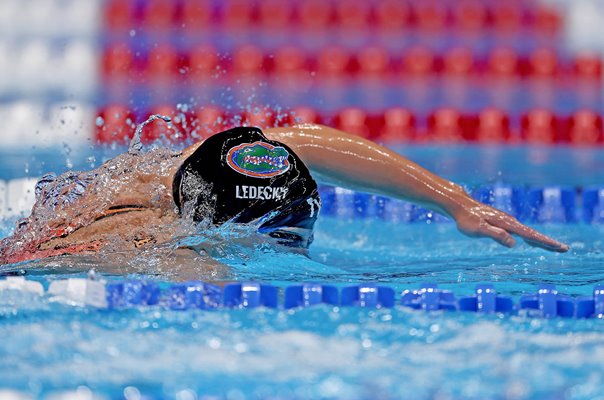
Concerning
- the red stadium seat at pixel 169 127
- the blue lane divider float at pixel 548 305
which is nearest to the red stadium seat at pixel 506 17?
the red stadium seat at pixel 169 127

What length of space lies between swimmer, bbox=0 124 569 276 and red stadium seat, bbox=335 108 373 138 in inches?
117

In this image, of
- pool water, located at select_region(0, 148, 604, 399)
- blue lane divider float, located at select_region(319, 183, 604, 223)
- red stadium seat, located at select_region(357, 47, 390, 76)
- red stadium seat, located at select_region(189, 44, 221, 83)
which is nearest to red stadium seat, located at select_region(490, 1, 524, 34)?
red stadium seat, located at select_region(357, 47, 390, 76)

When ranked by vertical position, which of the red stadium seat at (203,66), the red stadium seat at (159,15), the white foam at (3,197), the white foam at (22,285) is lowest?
the white foam at (22,285)

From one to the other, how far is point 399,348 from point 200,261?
0.69 m

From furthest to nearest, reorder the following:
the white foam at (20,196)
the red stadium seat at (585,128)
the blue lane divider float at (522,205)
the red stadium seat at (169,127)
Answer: the red stadium seat at (585,128) < the red stadium seat at (169,127) < the white foam at (20,196) < the blue lane divider float at (522,205)

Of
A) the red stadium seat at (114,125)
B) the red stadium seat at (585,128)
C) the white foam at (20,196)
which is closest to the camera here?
the white foam at (20,196)

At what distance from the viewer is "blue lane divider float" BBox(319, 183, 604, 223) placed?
136 inches

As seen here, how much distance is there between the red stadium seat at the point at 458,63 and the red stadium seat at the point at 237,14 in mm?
1316

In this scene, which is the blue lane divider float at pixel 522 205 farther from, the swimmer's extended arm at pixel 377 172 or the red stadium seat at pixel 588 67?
the red stadium seat at pixel 588 67

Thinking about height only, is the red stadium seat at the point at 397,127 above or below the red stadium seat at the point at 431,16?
below

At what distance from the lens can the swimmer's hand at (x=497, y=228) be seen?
2053 millimetres

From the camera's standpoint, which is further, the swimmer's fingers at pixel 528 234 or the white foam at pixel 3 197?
the white foam at pixel 3 197

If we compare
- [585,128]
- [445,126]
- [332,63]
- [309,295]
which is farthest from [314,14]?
[309,295]

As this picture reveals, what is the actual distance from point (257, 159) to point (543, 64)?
4.10 metres
